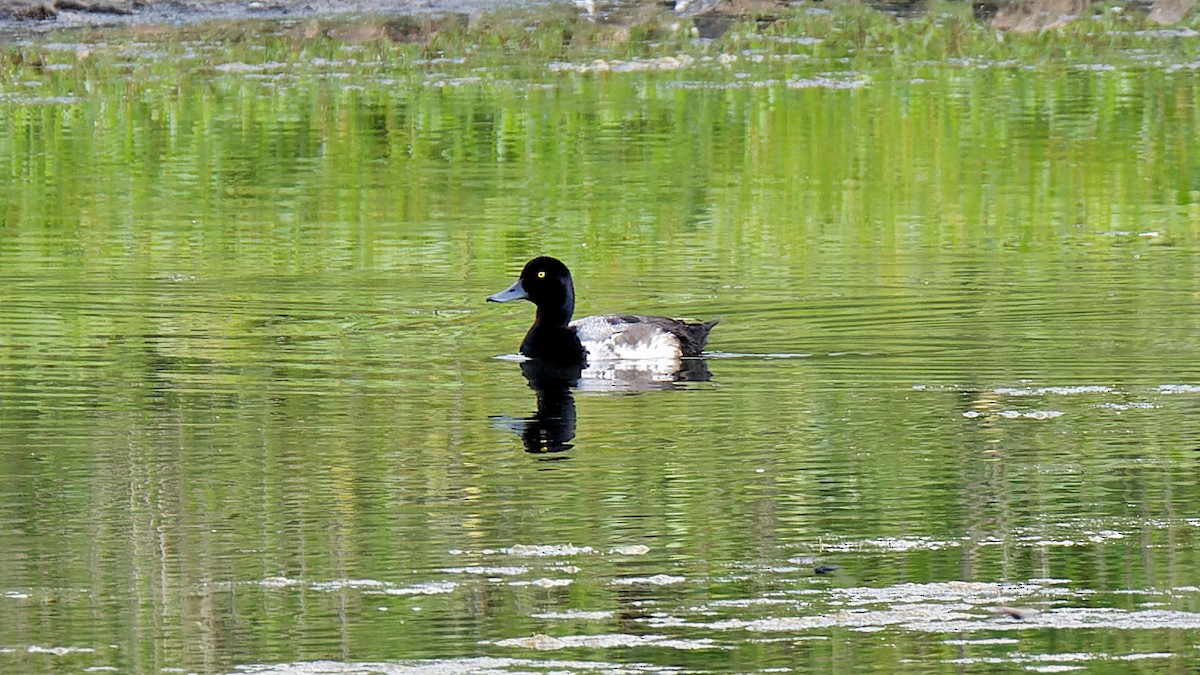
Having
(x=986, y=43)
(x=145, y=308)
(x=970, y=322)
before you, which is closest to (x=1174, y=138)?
(x=986, y=43)

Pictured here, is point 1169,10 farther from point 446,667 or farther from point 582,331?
point 446,667

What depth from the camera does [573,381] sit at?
10297 millimetres

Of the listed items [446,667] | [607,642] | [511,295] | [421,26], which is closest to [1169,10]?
[421,26]

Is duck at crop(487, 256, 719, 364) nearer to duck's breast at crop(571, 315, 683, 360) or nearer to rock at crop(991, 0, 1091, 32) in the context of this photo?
duck's breast at crop(571, 315, 683, 360)

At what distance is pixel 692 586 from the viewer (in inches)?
245

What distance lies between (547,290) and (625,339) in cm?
65

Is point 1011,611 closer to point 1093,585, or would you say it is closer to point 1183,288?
point 1093,585

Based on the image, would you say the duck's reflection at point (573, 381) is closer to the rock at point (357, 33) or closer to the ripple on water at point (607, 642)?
the ripple on water at point (607, 642)

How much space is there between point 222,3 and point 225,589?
18976mm

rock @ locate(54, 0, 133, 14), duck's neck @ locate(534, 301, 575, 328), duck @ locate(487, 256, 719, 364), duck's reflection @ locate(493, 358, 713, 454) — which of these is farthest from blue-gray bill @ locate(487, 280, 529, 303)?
rock @ locate(54, 0, 133, 14)

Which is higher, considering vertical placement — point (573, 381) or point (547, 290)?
point (547, 290)

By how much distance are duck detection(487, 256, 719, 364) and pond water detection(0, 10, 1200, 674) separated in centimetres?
17

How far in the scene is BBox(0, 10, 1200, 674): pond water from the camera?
598 centimetres

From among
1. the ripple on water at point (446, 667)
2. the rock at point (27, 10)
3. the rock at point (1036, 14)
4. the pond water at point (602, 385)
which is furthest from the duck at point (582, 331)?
the rock at point (27, 10)
